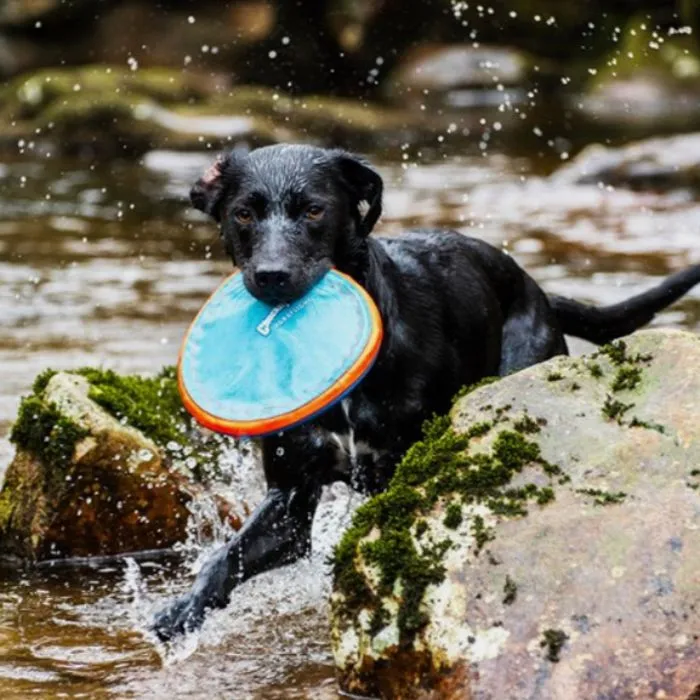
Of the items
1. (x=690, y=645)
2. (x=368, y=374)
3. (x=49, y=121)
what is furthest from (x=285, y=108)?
(x=690, y=645)

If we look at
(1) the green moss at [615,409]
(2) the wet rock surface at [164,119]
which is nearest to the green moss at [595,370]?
(1) the green moss at [615,409]

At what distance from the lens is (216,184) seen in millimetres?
4863

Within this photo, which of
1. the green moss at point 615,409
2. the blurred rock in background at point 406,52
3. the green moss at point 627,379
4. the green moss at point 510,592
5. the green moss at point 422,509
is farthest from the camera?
the blurred rock in background at point 406,52

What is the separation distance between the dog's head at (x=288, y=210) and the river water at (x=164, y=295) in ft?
3.93

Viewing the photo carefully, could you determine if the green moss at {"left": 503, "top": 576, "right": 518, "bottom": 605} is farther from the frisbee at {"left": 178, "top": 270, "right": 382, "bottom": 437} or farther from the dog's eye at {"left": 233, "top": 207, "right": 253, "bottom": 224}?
the dog's eye at {"left": 233, "top": 207, "right": 253, "bottom": 224}

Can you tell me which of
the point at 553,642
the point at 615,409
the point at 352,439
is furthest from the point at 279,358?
the point at 553,642

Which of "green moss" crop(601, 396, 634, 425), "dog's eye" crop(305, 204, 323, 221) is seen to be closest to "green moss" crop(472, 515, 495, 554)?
"green moss" crop(601, 396, 634, 425)

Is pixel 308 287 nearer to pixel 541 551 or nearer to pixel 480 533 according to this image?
pixel 480 533

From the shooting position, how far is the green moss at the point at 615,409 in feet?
13.8

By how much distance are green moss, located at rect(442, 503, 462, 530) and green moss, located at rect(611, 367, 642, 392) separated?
706 mm

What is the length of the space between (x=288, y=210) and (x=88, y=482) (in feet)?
5.94

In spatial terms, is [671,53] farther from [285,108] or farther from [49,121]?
[49,121]

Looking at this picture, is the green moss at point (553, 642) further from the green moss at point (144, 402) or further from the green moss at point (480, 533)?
the green moss at point (144, 402)

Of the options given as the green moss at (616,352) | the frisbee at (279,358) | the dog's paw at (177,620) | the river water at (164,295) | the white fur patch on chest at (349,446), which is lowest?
the river water at (164,295)
